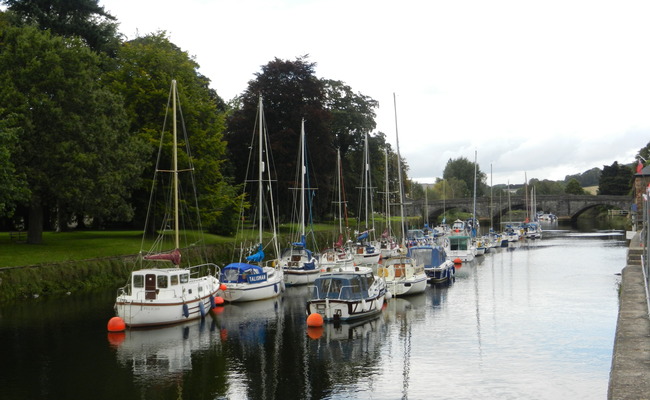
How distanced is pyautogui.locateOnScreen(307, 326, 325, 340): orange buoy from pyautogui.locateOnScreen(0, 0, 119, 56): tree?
33.7 meters

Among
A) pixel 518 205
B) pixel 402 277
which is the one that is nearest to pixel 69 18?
pixel 402 277

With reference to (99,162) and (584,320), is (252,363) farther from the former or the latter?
(99,162)

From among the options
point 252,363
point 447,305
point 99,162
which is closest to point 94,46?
point 99,162

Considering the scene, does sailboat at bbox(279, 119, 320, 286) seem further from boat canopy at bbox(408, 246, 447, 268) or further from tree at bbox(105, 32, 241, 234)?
tree at bbox(105, 32, 241, 234)

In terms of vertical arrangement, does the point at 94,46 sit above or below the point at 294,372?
above

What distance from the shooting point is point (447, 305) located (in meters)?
37.5

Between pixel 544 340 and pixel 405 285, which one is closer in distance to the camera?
pixel 544 340

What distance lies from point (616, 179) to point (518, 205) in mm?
39942

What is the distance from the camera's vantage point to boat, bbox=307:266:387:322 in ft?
102

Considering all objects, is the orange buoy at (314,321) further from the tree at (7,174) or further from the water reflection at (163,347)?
the tree at (7,174)

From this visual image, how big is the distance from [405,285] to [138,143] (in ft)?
74.5

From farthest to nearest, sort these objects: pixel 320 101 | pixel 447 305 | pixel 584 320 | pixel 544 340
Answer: pixel 320 101 → pixel 447 305 → pixel 584 320 → pixel 544 340

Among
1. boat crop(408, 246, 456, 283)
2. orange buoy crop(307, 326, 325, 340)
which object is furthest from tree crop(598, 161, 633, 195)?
orange buoy crop(307, 326, 325, 340)

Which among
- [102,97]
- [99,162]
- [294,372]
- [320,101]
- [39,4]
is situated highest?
[39,4]
